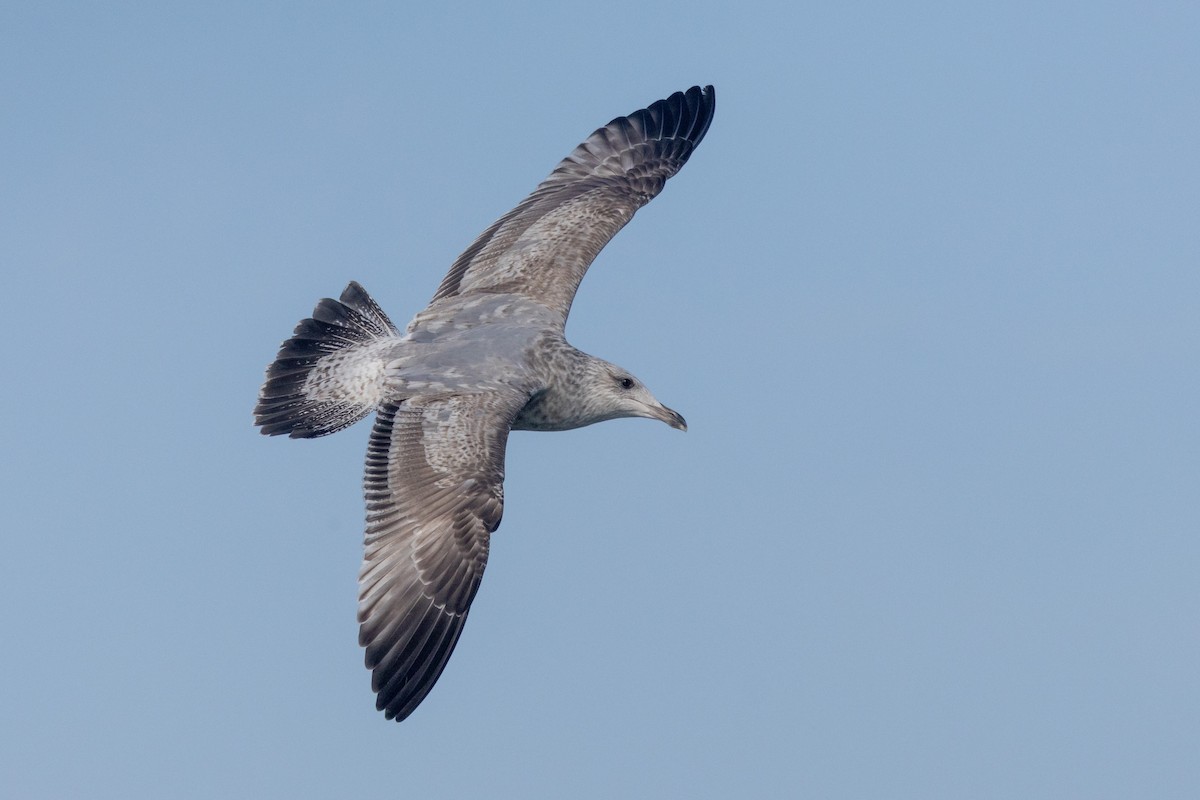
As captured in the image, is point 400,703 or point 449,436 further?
point 449,436

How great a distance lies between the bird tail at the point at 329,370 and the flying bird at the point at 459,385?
0.8 inches

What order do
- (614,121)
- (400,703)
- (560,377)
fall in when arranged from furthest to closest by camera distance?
(614,121) → (560,377) → (400,703)

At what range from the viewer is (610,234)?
18672 mm

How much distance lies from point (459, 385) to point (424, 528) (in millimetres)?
1689

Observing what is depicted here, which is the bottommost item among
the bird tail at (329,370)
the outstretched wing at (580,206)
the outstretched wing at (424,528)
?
the outstretched wing at (424,528)

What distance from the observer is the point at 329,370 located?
1705cm

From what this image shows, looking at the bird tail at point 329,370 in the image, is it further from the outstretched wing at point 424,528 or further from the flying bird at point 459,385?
the outstretched wing at point 424,528

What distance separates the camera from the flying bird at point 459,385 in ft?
46.1

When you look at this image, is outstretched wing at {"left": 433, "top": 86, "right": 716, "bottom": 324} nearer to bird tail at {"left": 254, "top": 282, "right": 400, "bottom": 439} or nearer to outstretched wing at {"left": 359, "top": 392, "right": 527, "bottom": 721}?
bird tail at {"left": 254, "top": 282, "right": 400, "bottom": 439}

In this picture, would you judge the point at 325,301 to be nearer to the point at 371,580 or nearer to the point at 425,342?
the point at 425,342

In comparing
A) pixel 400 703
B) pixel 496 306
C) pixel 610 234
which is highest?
pixel 610 234

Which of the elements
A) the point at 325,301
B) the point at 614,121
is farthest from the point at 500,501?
the point at 614,121

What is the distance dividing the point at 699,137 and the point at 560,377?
19.3 ft

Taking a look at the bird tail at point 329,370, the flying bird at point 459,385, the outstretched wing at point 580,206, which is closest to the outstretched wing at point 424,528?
the flying bird at point 459,385
